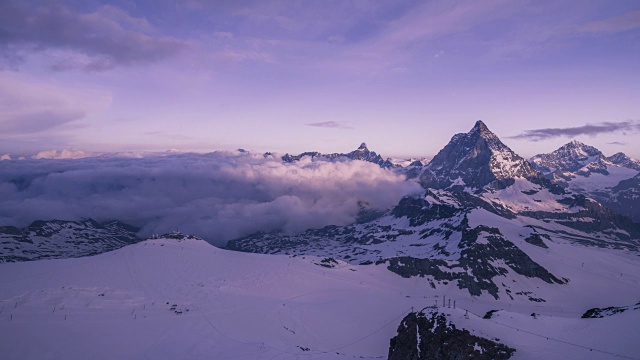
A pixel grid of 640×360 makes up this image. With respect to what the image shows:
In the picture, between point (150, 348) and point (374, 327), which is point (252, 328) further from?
point (374, 327)

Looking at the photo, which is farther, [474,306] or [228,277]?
[474,306]

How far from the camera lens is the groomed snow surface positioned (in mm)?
54406

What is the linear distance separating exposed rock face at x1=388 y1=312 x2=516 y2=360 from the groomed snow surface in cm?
184

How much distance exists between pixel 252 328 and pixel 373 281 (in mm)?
111434

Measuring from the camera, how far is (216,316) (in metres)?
87.3

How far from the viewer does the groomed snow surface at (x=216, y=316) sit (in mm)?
54406

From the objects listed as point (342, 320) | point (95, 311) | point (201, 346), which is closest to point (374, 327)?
point (342, 320)

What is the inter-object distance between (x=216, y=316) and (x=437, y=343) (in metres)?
54.5

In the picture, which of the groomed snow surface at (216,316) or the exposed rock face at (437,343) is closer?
the exposed rock face at (437,343)

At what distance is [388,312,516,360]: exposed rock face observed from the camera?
47.2 meters

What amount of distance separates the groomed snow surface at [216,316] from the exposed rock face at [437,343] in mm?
1836

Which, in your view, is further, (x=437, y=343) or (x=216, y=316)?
(x=216, y=316)

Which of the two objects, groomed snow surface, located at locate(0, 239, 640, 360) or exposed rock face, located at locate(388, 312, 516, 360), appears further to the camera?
groomed snow surface, located at locate(0, 239, 640, 360)

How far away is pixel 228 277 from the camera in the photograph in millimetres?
127750
